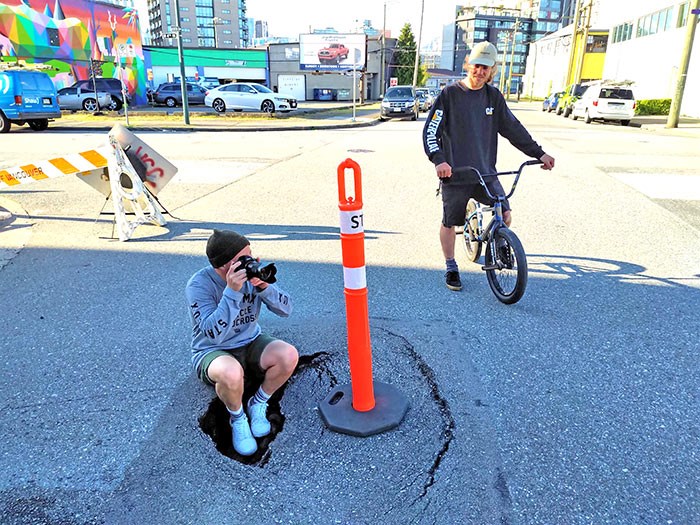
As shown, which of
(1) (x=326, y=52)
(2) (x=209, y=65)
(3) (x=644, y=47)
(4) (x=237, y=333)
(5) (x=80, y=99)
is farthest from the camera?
(2) (x=209, y=65)

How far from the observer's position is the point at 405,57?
78438 mm

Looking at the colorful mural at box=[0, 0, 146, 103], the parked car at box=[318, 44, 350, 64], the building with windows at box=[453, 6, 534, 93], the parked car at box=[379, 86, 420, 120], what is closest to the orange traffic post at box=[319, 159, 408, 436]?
the parked car at box=[379, 86, 420, 120]

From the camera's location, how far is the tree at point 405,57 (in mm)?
76875

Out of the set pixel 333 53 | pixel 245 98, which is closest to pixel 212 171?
pixel 245 98

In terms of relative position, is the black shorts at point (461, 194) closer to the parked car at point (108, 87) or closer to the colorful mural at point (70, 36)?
the colorful mural at point (70, 36)

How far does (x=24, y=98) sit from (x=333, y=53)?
36702mm

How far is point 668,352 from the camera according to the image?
11.6ft

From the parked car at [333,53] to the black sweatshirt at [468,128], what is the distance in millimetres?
48976

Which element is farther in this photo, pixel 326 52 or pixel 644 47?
pixel 326 52

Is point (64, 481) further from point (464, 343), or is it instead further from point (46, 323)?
point (464, 343)

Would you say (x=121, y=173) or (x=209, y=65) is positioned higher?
(x=209, y=65)

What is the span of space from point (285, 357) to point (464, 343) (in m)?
1.43

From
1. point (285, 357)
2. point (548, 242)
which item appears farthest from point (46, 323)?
point (548, 242)

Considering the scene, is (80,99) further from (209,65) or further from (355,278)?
(355,278)
